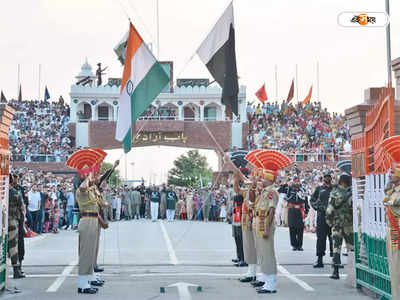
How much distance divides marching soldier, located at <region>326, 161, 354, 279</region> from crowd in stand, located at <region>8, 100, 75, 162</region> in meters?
48.3

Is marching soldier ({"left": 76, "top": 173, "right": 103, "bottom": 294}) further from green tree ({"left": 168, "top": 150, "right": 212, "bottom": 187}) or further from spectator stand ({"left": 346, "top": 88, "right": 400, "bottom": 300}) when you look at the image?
green tree ({"left": 168, "top": 150, "right": 212, "bottom": 187})

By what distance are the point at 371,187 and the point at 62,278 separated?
5906 millimetres

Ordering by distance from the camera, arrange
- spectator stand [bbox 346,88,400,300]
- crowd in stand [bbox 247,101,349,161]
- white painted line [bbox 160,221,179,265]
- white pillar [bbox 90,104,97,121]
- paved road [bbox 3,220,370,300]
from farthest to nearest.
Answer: white pillar [bbox 90,104,97,121], crowd in stand [bbox 247,101,349,161], white painted line [bbox 160,221,179,265], paved road [bbox 3,220,370,300], spectator stand [bbox 346,88,400,300]

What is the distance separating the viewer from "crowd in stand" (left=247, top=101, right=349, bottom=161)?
5691cm

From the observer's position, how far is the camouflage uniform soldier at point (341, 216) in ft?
42.3

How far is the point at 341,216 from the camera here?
13.0 meters

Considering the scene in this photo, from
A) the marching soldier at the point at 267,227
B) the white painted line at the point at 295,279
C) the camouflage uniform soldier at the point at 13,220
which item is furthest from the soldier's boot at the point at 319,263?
the camouflage uniform soldier at the point at 13,220

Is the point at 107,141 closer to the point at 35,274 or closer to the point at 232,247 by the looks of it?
the point at 232,247

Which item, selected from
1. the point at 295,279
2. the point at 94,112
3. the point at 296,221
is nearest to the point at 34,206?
the point at 296,221

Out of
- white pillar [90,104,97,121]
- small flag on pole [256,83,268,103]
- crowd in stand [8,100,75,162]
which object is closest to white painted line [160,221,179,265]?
crowd in stand [8,100,75,162]

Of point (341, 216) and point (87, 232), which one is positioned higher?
point (341, 216)

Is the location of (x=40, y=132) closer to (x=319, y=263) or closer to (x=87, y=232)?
(x=319, y=263)

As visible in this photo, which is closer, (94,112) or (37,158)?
(37,158)

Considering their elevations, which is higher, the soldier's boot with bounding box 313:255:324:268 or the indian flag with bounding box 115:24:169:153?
the indian flag with bounding box 115:24:169:153
